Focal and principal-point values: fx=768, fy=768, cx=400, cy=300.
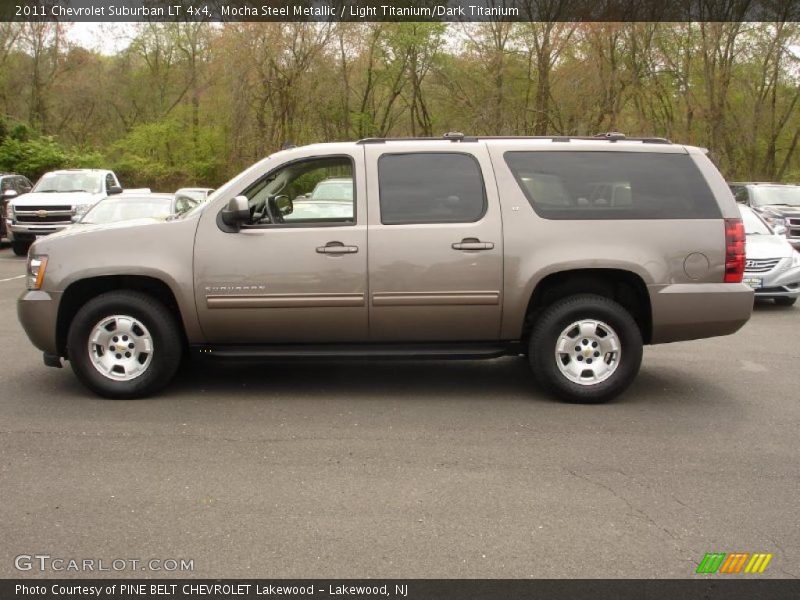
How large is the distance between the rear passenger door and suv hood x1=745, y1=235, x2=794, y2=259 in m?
6.43

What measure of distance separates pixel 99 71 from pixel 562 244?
146ft

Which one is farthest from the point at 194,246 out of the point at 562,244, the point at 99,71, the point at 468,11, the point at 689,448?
the point at 99,71

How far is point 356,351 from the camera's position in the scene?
5.89 metres

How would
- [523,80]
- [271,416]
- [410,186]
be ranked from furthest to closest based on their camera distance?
[523,80] → [410,186] → [271,416]

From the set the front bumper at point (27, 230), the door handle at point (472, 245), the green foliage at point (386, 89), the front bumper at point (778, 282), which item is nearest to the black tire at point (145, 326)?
the door handle at point (472, 245)

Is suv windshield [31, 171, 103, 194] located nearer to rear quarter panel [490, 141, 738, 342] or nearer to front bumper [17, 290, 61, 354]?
front bumper [17, 290, 61, 354]

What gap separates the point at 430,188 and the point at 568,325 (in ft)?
4.89

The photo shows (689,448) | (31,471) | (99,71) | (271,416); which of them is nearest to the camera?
(31,471)

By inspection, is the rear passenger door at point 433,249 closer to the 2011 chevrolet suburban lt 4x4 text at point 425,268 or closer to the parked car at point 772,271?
the 2011 chevrolet suburban lt 4x4 text at point 425,268

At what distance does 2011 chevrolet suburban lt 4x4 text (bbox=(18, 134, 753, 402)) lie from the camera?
5766 mm

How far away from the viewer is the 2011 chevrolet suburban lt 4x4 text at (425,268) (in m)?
5.77

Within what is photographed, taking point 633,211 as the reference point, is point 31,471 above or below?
below

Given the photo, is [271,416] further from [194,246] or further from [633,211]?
[633,211]

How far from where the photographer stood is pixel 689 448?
4.93 m
